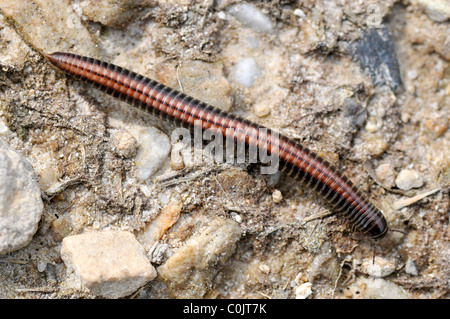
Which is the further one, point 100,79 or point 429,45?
point 429,45

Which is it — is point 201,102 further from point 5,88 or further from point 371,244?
point 371,244

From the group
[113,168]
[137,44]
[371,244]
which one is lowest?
[371,244]

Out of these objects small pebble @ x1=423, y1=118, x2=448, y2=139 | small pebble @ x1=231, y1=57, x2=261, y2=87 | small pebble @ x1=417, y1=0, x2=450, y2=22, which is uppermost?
small pebble @ x1=417, y1=0, x2=450, y2=22

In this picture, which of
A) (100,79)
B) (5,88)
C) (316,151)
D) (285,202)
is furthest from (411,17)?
(5,88)

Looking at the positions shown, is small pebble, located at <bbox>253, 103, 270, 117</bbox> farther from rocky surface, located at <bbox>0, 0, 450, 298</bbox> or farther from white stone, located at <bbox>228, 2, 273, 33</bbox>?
white stone, located at <bbox>228, 2, 273, 33</bbox>

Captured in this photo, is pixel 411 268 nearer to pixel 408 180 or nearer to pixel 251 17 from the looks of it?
pixel 408 180

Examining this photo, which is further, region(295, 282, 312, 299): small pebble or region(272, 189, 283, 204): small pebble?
region(272, 189, 283, 204): small pebble

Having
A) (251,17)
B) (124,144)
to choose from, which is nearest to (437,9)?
(251,17)

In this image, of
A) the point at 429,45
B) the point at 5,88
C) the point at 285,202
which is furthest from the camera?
the point at 429,45

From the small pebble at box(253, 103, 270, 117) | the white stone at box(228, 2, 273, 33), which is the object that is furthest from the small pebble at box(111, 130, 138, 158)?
the white stone at box(228, 2, 273, 33)
